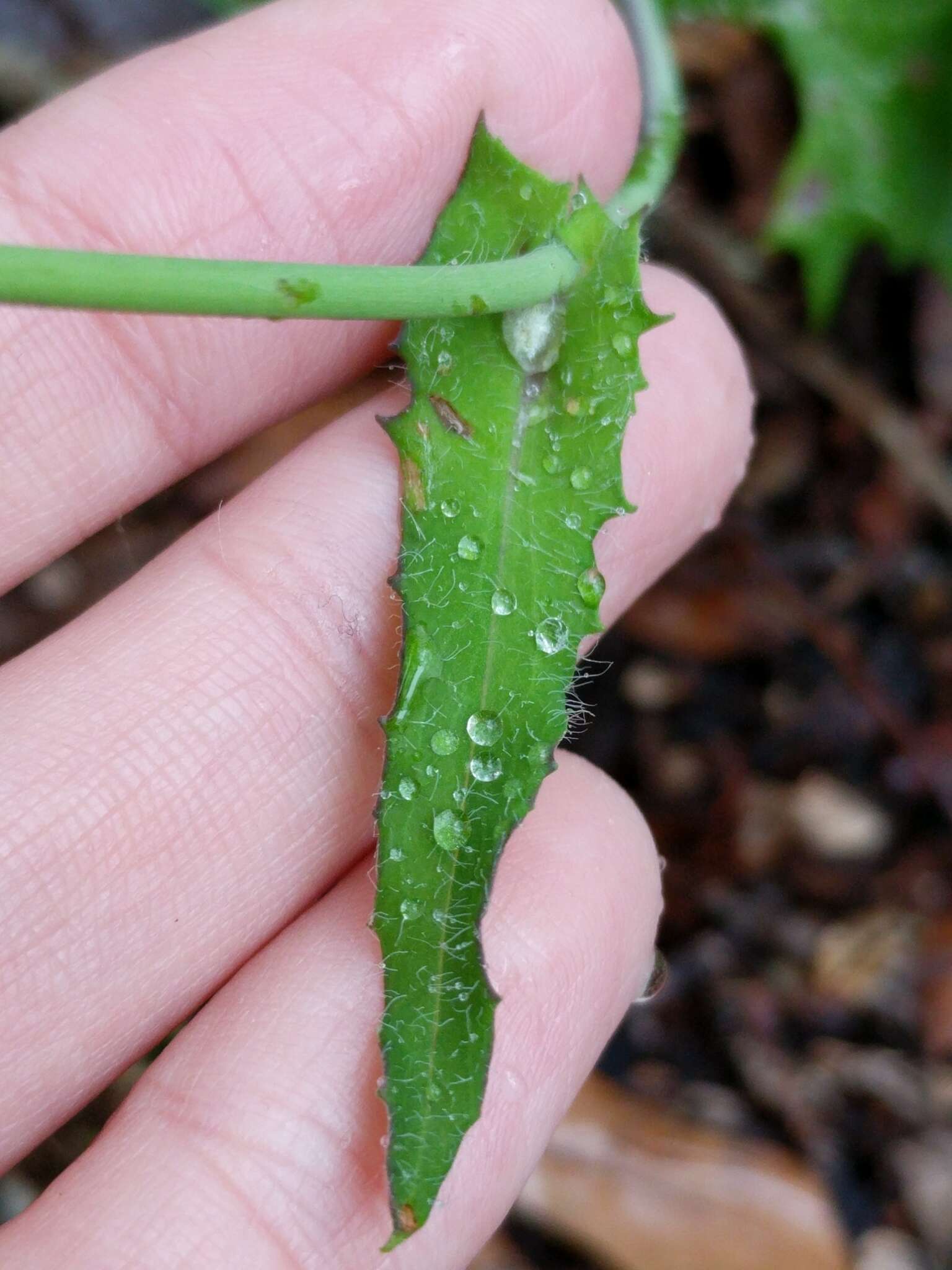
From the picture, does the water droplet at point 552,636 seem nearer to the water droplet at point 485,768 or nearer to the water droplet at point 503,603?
the water droplet at point 503,603

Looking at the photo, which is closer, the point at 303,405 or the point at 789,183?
the point at 303,405

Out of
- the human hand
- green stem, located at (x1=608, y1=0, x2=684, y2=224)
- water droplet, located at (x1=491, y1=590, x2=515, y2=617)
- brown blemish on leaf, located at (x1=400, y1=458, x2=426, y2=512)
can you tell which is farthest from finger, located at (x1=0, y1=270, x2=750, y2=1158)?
green stem, located at (x1=608, y1=0, x2=684, y2=224)

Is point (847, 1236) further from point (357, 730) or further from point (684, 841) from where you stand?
point (357, 730)

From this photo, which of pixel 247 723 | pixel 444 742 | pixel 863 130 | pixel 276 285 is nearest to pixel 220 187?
pixel 276 285

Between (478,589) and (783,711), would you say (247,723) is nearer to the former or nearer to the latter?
(478,589)

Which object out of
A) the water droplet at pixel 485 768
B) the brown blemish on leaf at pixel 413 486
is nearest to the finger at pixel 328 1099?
the water droplet at pixel 485 768

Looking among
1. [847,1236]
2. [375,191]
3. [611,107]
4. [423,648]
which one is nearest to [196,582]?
[423,648]

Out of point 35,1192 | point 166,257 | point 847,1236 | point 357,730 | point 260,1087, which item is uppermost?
point 166,257
